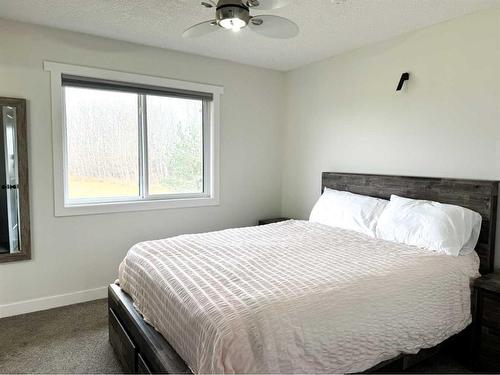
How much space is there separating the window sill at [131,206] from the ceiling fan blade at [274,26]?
6.81 ft

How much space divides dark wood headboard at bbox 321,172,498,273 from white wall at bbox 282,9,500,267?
0.11 meters

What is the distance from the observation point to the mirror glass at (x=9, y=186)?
2799 mm

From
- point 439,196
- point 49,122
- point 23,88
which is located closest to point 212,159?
point 49,122

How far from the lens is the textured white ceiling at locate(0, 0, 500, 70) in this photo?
7.95 ft

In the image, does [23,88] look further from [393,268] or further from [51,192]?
[393,268]

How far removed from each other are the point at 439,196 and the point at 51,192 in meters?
3.24

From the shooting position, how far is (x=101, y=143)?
10.9 feet

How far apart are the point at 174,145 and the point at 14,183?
59.2 inches

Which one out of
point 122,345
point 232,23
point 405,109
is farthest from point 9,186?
point 405,109

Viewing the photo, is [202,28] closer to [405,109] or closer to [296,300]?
[296,300]

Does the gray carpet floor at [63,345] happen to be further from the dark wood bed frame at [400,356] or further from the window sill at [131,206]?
the window sill at [131,206]

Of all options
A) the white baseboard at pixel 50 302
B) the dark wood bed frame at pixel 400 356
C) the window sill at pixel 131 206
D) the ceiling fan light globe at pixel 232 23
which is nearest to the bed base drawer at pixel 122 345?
the dark wood bed frame at pixel 400 356

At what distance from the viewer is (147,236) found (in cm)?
351

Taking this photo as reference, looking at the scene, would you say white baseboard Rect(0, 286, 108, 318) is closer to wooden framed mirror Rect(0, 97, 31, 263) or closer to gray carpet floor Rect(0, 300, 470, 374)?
gray carpet floor Rect(0, 300, 470, 374)
